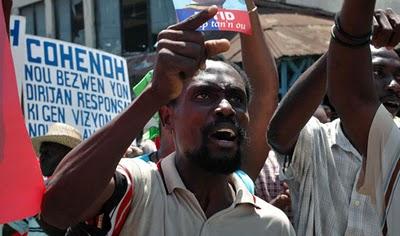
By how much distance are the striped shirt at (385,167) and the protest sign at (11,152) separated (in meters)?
0.82

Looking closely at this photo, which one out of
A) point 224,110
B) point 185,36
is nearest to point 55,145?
point 224,110

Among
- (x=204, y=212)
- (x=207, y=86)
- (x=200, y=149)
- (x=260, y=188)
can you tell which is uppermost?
(x=207, y=86)

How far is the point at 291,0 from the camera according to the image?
48.3 ft

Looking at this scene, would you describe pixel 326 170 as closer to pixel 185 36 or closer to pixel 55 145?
pixel 185 36

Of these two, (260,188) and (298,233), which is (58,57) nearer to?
(260,188)

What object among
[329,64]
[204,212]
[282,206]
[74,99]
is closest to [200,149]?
[204,212]

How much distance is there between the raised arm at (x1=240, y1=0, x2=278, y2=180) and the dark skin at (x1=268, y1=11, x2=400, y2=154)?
0.53 ft

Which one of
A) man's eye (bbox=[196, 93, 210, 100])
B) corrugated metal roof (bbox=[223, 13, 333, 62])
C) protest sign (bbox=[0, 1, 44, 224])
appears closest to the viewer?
protest sign (bbox=[0, 1, 44, 224])

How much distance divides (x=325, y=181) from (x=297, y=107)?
42cm

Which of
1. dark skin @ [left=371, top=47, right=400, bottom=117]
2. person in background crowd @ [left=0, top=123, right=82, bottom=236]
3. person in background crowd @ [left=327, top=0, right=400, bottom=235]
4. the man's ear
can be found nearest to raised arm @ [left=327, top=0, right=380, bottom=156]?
person in background crowd @ [left=327, top=0, right=400, bottom=235]

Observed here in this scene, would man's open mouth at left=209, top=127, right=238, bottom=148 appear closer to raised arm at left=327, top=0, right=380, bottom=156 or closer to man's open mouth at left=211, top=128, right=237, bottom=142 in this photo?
man's open mouth at left=211, top=128, right=237, bottom=142

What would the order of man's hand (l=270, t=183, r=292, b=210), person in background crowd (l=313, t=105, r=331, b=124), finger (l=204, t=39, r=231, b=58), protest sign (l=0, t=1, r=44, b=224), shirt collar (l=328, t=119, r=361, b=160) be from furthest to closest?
person in background crowd (l=313, t=105, r=331, b=124) < man's hand (l=270, t=183, r=292, b=210) < shirt collar (l=328, t=119, r=361, b=160) < finger (l=204, t=39, r=231, b=58) < protest sign (l=0, t=1, r=44, b=224)

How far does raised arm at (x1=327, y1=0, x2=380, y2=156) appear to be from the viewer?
2.05 meters

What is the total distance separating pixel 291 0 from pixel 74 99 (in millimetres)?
9230
